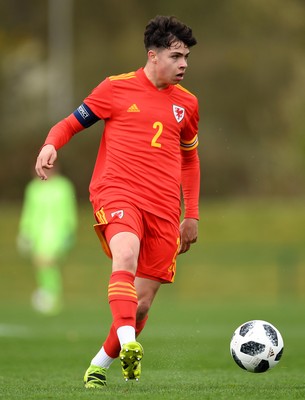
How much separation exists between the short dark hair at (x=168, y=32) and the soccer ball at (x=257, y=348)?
2.02 m

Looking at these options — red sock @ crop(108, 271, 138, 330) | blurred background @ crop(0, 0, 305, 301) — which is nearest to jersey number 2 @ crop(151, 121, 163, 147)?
red sock @ crop(108, 271, 138, 330)

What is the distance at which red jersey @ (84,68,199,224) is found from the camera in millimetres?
7906

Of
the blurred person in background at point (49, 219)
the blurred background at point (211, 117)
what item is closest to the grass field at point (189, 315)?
the blurred background at point (211, 117)

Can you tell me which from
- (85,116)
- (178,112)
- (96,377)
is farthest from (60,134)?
(96,377)

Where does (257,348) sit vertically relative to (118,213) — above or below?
below

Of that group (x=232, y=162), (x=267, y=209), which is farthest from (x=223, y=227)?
(x=232, y=162)

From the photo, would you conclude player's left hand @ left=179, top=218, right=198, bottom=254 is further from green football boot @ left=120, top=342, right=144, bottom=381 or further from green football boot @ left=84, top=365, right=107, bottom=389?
green football boot @ left=120, top=342, right=144, bottom=381

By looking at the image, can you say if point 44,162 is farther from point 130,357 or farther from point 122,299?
point 130,357

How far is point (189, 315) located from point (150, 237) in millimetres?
10220

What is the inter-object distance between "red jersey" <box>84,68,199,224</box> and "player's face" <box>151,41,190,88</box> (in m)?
0.15

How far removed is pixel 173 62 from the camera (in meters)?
8.07

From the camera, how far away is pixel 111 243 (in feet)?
25.0

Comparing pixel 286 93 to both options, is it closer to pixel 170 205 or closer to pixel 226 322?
pixel 226 322

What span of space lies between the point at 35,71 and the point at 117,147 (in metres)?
33.9
